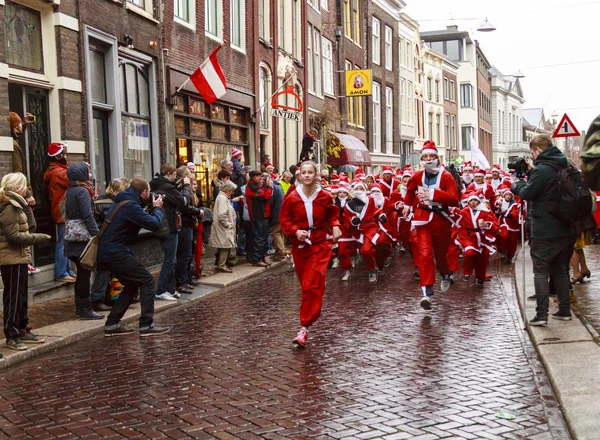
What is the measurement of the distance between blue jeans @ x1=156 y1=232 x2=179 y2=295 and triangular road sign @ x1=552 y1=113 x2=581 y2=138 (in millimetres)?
10340

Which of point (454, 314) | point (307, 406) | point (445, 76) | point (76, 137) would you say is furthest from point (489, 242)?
point (445, 76)

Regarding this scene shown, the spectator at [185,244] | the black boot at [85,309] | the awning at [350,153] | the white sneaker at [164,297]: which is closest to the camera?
the black boot at [85,309]

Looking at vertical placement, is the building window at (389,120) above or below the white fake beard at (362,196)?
above

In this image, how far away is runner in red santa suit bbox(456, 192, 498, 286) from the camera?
13.0 m

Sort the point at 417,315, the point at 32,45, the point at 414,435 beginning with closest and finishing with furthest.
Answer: the point at 414,435 → the point at 417,315 → the point at 32,45

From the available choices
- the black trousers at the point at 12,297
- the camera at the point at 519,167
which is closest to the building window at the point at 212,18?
the camera at the point at 519,167

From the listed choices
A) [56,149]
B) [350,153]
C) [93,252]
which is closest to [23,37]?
[56,149]

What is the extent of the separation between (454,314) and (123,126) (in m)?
8.60

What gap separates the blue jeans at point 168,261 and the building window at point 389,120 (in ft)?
113

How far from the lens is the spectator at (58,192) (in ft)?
39.1

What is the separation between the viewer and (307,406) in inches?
237

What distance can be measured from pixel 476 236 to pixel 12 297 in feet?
24.2

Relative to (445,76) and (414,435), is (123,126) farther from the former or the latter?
(445,76)

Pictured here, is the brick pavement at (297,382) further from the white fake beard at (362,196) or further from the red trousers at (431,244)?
the white fake beard at (362,196)
